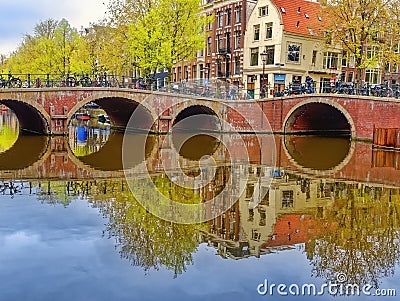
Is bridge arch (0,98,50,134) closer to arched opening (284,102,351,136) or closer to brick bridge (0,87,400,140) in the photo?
brick bridge (0,87,400,140)

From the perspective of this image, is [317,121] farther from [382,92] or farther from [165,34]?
[165,34]

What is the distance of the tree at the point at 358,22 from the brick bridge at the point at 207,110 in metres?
4.63

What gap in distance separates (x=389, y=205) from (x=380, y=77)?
3532 cm

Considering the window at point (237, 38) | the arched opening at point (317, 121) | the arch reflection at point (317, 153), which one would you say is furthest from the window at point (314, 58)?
the arch reflection at point (317, 153)

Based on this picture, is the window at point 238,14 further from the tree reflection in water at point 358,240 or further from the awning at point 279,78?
the tree reflection in water at point 358,240

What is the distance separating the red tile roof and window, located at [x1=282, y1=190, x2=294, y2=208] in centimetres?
2866

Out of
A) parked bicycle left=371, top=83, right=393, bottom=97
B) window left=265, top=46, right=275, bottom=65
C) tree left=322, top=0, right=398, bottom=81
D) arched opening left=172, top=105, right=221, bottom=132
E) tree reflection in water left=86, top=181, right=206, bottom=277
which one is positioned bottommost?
tree reflection in water left=86, top=181, right=206, bottom=277

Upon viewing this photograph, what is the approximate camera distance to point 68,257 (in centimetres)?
869

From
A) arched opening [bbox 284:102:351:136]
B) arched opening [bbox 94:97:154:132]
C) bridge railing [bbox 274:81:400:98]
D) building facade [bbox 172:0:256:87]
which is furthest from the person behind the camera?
building facade [bbox 172:0:256:87]

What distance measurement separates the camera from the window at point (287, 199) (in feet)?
42.1

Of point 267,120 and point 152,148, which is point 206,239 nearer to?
point 152,148

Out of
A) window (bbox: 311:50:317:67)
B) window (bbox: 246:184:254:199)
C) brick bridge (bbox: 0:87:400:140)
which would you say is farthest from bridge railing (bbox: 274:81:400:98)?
window (bbox: 246:184:254:199)

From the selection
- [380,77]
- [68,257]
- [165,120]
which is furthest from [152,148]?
[380,77]

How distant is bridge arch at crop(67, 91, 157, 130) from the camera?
30.6 m
